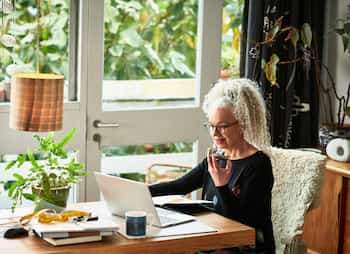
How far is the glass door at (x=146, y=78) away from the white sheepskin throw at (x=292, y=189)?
0.92 metres

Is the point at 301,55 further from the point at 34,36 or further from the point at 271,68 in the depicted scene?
the point at 34,36

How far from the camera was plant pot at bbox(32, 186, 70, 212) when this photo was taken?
2953mm

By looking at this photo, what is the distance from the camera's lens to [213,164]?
10.1 ft

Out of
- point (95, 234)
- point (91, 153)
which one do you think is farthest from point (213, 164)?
point (91, 153)

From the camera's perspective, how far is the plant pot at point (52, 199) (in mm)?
2953

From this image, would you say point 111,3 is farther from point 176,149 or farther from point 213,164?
point 213,164

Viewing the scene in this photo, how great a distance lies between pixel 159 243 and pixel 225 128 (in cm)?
72

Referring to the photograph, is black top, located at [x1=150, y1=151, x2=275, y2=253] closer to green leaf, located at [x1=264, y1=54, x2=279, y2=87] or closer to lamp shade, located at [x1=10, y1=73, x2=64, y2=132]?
lamp shade, located at [x1=10, y1=73, x2=64, y2=132]

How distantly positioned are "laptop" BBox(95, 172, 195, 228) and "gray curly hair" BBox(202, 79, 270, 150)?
19.2 inches

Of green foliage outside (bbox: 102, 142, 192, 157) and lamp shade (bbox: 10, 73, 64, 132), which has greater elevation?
lamp shade (bbox: 10, 73, 64, 132)

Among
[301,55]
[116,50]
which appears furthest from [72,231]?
[301,55]

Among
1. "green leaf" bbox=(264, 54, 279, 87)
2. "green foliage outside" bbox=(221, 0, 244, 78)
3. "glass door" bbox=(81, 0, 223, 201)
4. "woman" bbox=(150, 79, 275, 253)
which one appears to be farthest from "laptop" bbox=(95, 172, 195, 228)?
"green foliage outside" bbox=(221, 0, 244, 78)

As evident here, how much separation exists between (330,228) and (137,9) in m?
1.65

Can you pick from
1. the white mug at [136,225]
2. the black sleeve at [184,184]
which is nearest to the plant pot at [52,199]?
the white mug at [136,225]
